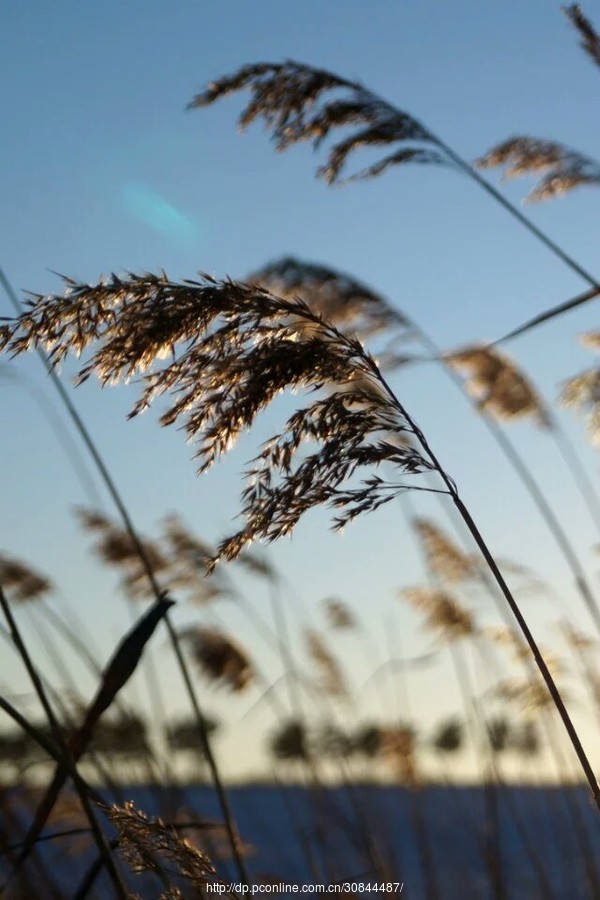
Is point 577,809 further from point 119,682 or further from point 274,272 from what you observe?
point 119,682

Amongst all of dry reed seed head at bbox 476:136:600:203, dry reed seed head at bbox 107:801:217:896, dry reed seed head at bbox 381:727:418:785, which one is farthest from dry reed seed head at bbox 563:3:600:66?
dry reed seed head at bbox 381:727:418:785

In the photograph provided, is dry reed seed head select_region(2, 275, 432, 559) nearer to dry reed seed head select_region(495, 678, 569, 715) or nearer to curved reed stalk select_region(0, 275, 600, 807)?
curved reed stalk select_region(0, 275, 600, 807)

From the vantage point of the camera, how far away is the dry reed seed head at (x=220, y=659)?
496 cm

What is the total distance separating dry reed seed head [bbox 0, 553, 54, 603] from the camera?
4195mm

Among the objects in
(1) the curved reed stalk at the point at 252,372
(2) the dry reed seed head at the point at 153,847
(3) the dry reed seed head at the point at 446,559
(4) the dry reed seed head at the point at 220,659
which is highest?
(3) the dry reed seed head at the point at 446,559

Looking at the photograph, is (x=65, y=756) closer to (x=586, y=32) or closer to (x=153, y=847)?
(x=153, y=847)

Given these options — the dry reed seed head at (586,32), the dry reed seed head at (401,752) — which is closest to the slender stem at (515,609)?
the dry reed seed head at (586,32)

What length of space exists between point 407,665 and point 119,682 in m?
3.12

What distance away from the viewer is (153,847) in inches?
75.5

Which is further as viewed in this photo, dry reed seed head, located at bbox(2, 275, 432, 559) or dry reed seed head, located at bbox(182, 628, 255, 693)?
dry reed seed head, located at bbox(182, 628, 255, 693)

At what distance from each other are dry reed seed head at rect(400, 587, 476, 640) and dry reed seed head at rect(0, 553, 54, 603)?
82.4 inches

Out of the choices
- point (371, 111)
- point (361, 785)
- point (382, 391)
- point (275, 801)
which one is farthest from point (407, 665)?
point (275, 801)

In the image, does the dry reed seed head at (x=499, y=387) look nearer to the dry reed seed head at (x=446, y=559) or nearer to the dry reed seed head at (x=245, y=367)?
the dry reed seed head at (x=446, y=559)

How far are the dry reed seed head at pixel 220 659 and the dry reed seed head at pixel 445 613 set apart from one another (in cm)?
110
